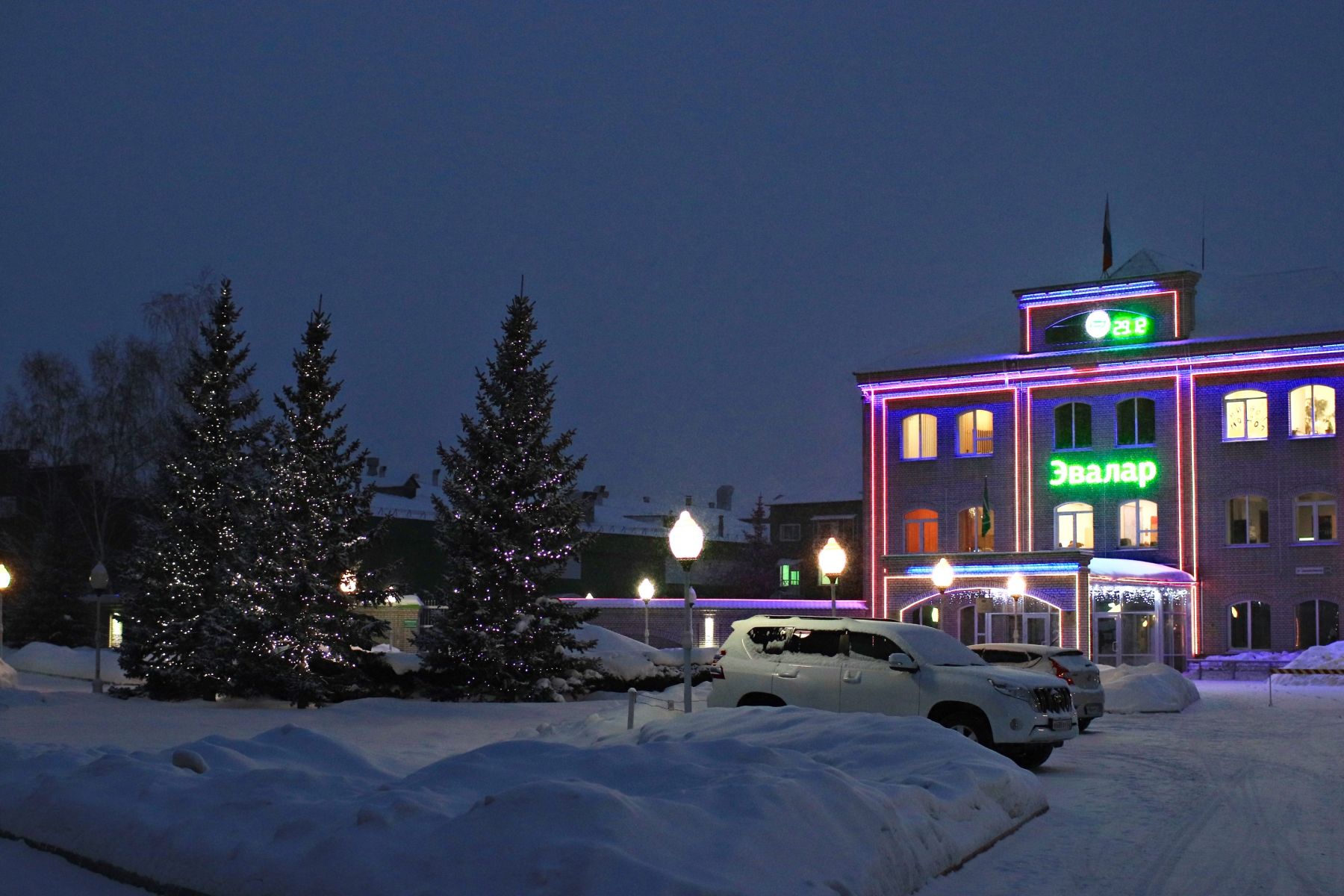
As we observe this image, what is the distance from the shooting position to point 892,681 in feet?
58.9

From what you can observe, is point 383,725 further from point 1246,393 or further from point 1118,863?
point 1246,393

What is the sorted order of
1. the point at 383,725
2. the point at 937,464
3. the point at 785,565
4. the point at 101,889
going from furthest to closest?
the point at 785,565, the point at 937,464, the point at 383,725, the point at 101,889

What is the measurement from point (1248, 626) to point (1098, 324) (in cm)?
1148

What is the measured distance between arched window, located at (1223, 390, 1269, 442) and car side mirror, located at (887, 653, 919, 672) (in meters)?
32.6

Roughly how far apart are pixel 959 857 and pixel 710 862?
2911mm

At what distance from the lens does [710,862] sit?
7934mm

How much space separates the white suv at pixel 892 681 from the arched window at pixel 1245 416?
101ft

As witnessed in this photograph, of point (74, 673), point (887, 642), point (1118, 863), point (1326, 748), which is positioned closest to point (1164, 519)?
point (1326, 748)

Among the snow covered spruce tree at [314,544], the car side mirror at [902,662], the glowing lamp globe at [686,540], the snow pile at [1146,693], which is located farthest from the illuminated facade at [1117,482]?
the glowing lamp globe at [686,540]

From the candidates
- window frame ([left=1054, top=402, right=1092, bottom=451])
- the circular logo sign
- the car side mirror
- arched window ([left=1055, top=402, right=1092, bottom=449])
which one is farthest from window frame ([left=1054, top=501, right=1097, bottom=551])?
the car side mirror

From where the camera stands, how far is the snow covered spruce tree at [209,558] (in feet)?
89.1

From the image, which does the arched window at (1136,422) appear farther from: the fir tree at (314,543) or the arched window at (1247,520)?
the fir tree at (314,543)

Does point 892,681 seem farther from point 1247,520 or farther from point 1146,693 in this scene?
point 1247,520

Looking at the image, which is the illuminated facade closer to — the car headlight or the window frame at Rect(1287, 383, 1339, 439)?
the window frame at Rect(1287, 383, 1339, 439)
